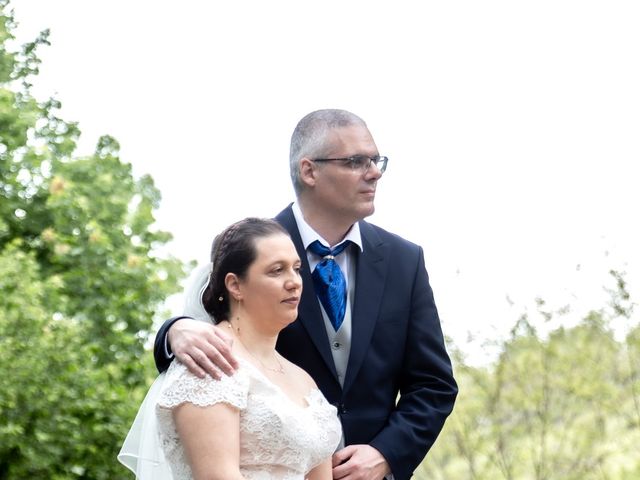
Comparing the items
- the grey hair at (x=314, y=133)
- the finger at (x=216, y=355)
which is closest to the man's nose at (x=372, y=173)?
the grey hair at (x=314, y=133)

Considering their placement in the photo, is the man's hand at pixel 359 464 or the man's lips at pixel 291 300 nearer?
the man's lips at pixel 291 300

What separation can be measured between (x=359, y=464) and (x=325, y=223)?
29.0 inches

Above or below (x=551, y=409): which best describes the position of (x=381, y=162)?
above

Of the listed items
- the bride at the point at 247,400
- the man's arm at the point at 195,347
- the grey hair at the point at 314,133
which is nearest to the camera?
the bride at the point at 247,400

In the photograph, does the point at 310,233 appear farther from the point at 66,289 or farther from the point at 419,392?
the point at 66,289

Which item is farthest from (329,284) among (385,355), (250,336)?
(250,336)

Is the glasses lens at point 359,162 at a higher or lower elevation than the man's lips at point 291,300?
higher

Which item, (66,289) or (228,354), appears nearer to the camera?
(228,354)

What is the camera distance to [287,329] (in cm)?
383

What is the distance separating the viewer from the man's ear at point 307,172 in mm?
3824

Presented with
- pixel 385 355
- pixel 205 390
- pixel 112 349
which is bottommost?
pixel 112 349

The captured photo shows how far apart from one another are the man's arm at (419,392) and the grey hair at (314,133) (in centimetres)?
53

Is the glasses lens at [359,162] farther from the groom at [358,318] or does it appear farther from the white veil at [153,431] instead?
the white veil at [153,431]

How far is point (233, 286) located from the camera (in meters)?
3.39
